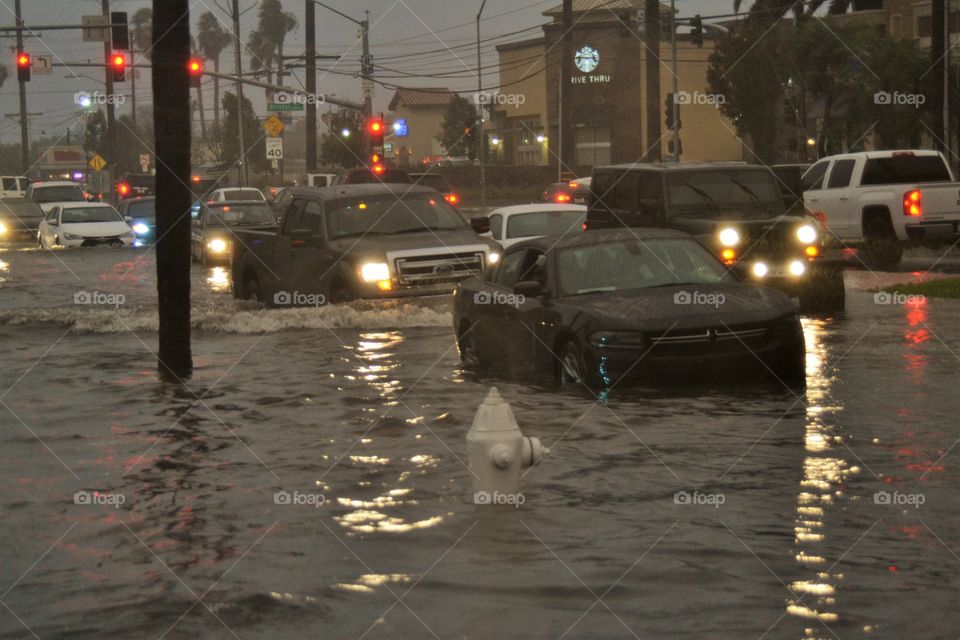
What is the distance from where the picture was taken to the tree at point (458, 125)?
10656 cm

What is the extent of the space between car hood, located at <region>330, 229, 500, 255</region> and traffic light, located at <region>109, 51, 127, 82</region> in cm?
2279

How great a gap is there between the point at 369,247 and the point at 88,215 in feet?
81.8

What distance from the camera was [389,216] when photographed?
766 inches

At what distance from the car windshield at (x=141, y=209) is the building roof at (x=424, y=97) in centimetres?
8098

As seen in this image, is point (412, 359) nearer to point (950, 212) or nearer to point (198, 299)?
point (198, 299)

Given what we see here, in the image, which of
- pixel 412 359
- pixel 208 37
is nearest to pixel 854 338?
pixel 412 359

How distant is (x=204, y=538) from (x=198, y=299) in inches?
703

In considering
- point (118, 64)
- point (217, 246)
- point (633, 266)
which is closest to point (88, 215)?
point (118, 64)

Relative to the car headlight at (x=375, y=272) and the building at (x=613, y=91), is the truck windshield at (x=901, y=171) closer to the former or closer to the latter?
the car headlight at (x=375, y=272)

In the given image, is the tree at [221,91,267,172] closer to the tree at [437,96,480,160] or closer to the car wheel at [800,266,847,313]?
the tree at [437,96,480,160]

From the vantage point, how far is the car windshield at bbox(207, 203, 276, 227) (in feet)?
115

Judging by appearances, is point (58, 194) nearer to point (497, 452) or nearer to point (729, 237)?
point (729, 237)

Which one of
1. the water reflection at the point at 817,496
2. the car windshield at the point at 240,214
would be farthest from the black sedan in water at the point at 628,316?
the car windshield at the point at 240,214

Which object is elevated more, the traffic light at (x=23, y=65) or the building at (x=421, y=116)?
the building at (x=421, y=116)
